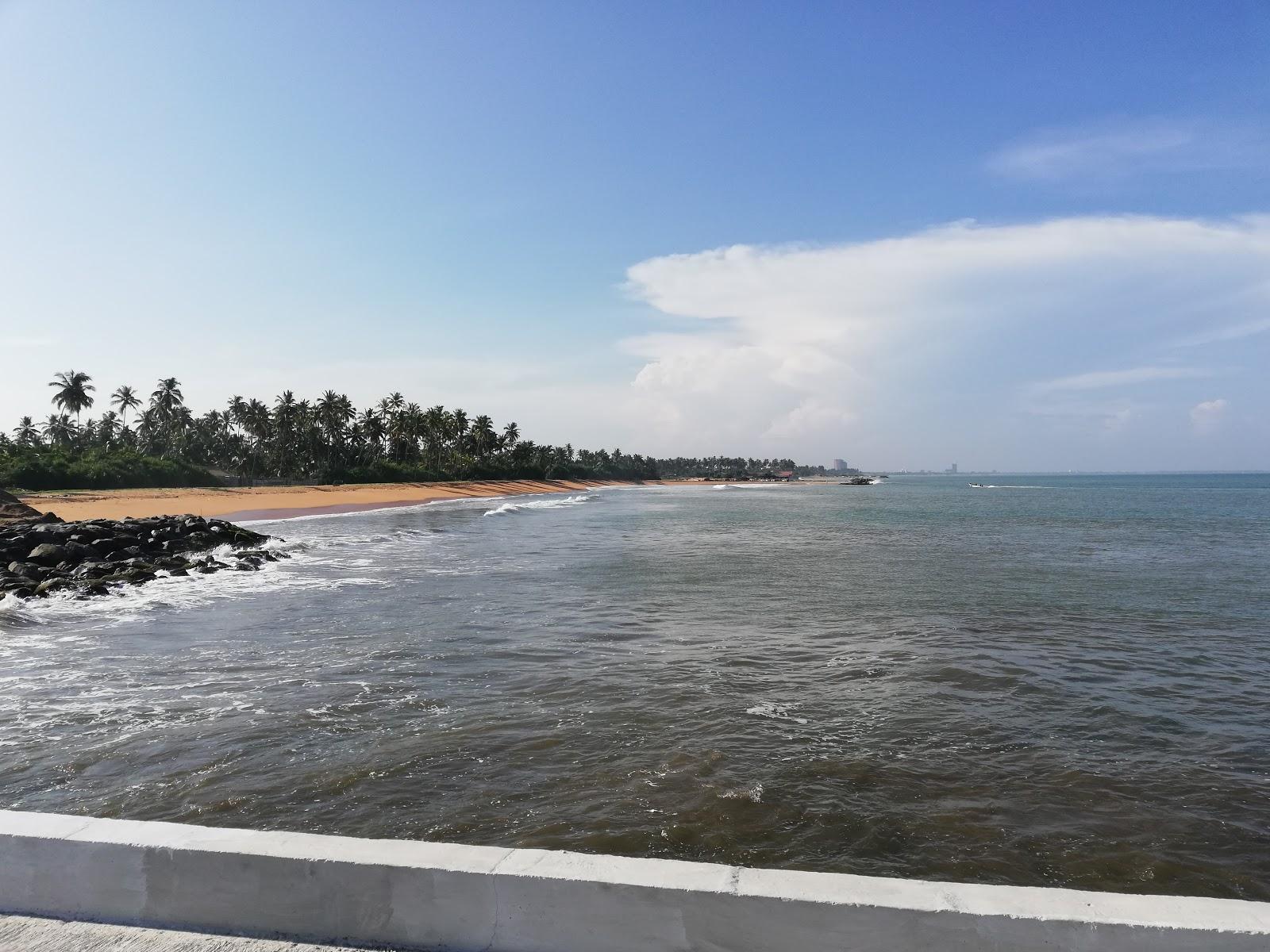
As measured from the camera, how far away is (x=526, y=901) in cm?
310

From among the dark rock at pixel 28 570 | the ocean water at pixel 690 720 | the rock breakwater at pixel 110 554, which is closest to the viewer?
the ocean water at pixel 690 720

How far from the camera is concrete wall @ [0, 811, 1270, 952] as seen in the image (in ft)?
9.43

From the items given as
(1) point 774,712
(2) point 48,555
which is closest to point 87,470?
(2) point 48,555

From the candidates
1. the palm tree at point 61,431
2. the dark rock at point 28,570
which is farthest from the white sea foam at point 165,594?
the palm tree at point 61,431

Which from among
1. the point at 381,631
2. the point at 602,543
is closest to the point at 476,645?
the point at 381,631

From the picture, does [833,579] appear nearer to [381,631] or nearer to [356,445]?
[381,631]

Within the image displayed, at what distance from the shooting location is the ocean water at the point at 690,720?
18.8ft

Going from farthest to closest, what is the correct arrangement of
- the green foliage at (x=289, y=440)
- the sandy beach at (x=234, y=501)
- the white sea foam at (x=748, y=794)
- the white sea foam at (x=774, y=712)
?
the green foliage at (x=289, y=440) → the sandy beach at (x=234, y=501) → the white sea foam at (x=774, y=712) → the white sea foam at (x=748, y=794)

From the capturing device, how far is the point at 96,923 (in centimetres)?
333

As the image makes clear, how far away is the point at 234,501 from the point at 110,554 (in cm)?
4264

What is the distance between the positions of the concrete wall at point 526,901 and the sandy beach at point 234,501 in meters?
43.9

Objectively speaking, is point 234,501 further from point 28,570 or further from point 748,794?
point 748,794

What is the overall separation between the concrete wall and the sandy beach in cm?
4394

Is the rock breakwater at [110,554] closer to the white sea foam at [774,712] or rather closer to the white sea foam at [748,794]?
the white sea foam at [774,712]
